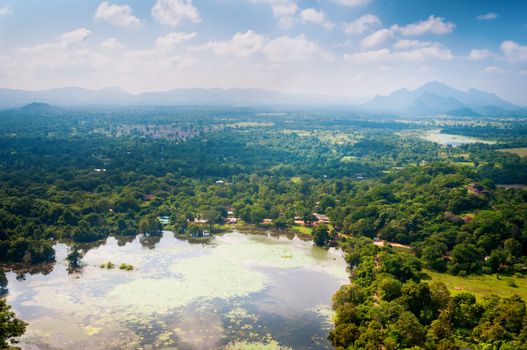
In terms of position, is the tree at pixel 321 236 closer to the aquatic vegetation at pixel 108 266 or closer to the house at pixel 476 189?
the aquatic vegetation at pixel 108 266

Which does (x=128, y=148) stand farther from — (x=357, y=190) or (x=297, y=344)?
(x=297, y=344)

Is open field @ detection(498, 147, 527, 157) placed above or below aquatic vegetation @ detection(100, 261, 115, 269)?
above

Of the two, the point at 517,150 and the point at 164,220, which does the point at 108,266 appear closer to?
the point at 164,220

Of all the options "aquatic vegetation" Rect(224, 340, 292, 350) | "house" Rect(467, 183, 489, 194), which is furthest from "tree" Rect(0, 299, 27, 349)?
"house" Rect(467, 183, 489, 194)

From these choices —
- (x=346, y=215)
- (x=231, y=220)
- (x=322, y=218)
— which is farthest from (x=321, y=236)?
(x=231, y=220)

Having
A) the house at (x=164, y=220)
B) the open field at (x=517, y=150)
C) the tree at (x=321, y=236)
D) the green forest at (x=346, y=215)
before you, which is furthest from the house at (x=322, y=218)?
the open field at (x=517, y=150)

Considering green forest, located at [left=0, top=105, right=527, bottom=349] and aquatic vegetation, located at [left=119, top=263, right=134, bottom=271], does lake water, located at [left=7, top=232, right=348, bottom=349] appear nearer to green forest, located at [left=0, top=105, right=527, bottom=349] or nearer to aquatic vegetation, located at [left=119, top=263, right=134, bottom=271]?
aquatic vegetation, located at [left=119, top=263, right=134, bottom=271]

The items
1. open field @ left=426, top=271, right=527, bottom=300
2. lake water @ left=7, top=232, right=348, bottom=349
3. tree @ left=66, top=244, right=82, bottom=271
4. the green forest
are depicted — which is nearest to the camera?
the green forest
